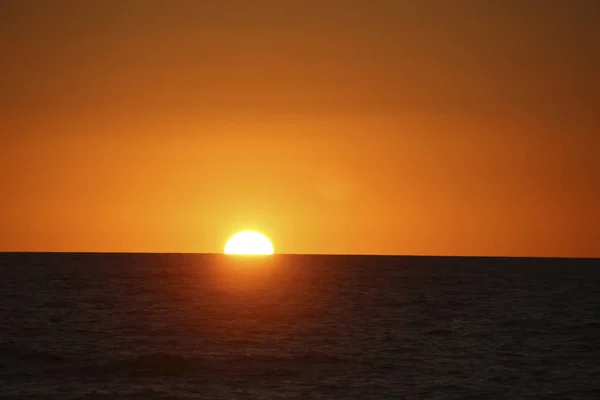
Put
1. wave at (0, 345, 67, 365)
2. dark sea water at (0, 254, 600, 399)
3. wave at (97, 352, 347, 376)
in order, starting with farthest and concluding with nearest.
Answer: wave at (0, 345, 67, 365), wave at (97, 352, 347, 376), dark sea water at (0, 254, 600, 399)

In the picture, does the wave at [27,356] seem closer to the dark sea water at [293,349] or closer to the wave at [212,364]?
the dark sea water at [293,349]

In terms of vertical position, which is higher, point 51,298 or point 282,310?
point 51,298

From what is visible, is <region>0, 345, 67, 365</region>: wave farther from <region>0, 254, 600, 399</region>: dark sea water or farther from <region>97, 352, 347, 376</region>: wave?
<region>97, 352, 347, 376</region>: wave

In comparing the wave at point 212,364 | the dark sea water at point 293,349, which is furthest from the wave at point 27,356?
the wave at point 212,364

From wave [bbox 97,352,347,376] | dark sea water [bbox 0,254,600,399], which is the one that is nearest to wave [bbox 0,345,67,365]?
dark sea water [bbox 0,254,600,399]

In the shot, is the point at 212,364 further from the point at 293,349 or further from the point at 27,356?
the point at 27,356

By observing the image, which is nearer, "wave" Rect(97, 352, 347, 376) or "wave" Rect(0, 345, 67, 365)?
"wave" Rect(97, 352, 347, 376)

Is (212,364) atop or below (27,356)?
below

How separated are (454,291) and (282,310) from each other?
40.2 meters

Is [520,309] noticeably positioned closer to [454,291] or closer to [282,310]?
[282,310]

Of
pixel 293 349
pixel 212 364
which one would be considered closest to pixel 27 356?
pixel 212 364

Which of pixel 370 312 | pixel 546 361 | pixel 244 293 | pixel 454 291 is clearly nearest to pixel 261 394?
pixel 546 361

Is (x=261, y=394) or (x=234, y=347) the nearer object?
(x=261, y=394)

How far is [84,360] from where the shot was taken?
43.1 m
